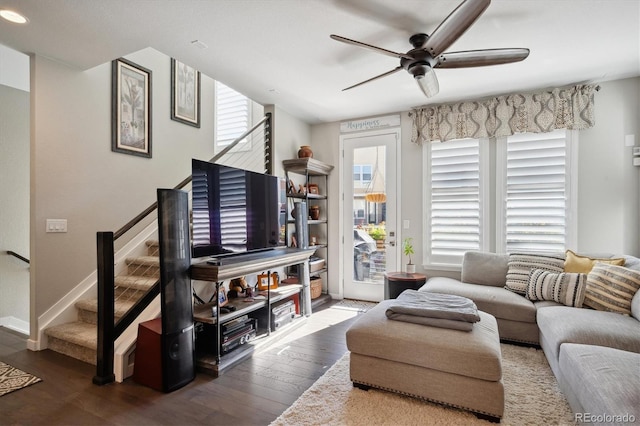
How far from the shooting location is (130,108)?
3834mm

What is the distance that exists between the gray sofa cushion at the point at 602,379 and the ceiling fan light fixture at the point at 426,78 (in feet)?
7.02

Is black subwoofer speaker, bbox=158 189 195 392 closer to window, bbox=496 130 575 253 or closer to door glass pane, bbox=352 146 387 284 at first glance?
door glass pane, bbox=352 146 387 284

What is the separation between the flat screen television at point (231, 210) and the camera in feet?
8.75

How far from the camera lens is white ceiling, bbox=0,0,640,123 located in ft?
7.30

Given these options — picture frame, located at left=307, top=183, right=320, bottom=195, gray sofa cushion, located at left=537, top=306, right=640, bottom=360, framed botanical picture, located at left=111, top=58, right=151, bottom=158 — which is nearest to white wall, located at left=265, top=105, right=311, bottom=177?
picture frame, located at left=307, top=183, right=320, bottom=195

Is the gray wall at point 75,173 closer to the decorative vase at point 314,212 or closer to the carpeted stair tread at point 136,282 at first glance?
the carpeted stair tread at point 136,282

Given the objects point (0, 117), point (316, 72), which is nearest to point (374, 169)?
point (316, 72)

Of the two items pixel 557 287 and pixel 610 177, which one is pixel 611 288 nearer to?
pixel 557 287

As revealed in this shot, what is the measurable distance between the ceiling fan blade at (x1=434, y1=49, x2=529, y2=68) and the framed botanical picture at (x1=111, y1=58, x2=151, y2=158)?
3.43 m

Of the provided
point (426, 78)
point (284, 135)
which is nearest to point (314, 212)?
point (284, 135)

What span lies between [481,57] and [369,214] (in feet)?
8.85

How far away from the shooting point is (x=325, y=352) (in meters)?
2.91

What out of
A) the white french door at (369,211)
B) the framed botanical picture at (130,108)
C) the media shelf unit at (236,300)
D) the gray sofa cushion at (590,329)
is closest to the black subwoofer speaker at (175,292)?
the media shelf unit at (236,300)

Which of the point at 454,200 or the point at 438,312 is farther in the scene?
the point at 454,200
